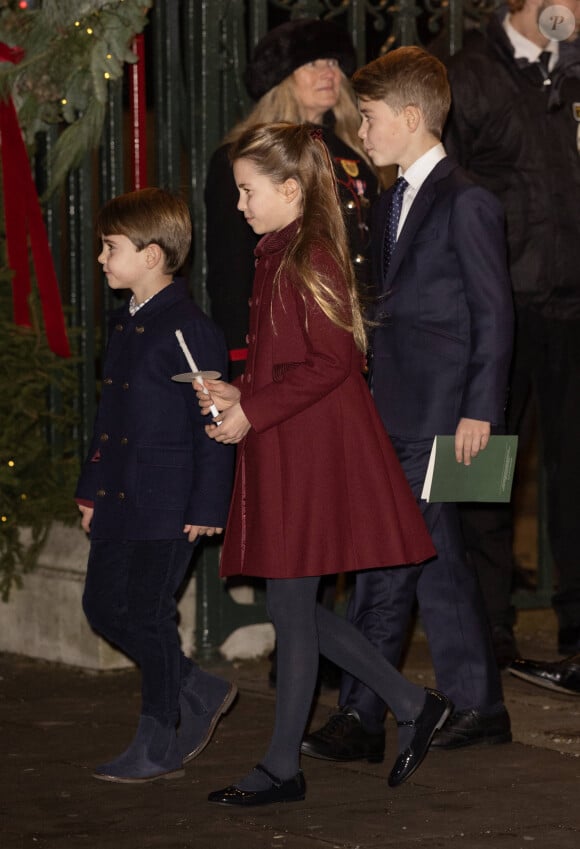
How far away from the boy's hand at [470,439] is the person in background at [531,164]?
1.39m

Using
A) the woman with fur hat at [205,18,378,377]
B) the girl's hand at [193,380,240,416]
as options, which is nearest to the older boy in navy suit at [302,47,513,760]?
the girl's hand at [193,380,240,416]

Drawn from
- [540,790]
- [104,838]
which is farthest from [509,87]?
[104,838]

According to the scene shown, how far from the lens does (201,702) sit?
17.4 ft

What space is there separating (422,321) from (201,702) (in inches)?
52.2

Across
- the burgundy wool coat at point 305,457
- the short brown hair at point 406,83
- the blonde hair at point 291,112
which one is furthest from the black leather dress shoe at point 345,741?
the blonde hair at point 291,112

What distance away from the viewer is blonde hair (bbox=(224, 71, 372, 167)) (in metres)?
6.10

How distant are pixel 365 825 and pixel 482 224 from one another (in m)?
1.77

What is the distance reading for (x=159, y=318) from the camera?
5.12 metres

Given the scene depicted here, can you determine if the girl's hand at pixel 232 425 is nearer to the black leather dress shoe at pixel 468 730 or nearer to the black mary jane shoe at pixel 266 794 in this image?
the black mary jane shoe at pixel 266 794

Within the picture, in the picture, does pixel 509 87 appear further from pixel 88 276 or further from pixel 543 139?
pixel 88 276

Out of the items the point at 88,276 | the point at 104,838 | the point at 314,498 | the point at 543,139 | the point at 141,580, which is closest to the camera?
the point at 104,838

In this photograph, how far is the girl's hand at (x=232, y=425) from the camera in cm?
466

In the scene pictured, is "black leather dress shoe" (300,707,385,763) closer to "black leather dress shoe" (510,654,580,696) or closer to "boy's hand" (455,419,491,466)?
"boy's hand" (455,419,491,466)

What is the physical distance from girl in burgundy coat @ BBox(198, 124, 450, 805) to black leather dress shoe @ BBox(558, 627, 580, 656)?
1.81 meters
